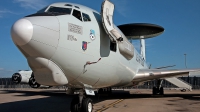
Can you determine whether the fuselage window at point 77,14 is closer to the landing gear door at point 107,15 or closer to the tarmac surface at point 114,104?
the landing gear door at point 107,15

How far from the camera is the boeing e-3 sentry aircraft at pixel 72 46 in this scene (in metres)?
5.98

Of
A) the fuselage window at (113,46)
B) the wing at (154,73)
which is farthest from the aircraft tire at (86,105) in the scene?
the wing at (154,73)

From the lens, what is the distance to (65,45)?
21.7 feet

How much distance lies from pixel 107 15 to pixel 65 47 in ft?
10.0

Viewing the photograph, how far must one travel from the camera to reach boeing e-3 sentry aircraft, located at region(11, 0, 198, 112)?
5977mm

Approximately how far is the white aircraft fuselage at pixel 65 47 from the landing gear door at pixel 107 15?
238 mm

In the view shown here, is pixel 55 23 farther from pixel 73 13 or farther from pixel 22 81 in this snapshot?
pixel 22 81

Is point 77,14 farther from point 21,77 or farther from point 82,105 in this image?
point 21,77

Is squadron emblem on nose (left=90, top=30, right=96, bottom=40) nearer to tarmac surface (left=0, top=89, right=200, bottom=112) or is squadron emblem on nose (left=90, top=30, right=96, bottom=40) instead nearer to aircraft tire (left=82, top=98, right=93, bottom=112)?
aircraft tire (left=82, top=98, right=93, bottom=112)

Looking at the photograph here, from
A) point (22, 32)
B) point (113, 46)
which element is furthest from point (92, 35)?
point (22, 32)

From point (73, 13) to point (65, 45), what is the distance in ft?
4.85

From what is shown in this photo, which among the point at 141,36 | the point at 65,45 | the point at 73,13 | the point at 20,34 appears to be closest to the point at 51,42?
the point at 65,45

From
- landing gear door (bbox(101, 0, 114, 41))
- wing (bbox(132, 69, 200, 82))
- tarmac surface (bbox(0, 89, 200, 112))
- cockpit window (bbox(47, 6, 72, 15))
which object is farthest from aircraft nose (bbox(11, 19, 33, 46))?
wing (bbox(132, 69, 200, 82))

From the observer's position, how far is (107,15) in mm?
8938
